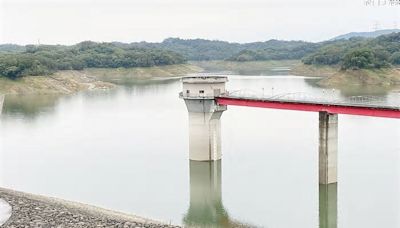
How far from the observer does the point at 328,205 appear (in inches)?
1145

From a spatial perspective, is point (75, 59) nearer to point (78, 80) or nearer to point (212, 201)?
point (78, 80)

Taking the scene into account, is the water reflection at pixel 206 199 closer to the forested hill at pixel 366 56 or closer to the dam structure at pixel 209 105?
the dam structure at pixel 209 105

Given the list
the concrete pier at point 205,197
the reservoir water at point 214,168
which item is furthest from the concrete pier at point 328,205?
the concrete pier at point 205,197

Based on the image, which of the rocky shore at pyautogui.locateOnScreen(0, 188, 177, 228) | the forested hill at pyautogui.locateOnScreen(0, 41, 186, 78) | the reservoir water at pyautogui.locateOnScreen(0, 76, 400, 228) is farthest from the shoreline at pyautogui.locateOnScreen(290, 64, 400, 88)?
the rocky shore at pyautogui.locateOnScreen(0, 188, 177, 228)

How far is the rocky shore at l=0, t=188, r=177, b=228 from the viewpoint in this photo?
22.9 m

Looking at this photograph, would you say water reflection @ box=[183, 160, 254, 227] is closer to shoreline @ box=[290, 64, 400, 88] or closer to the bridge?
the bridge

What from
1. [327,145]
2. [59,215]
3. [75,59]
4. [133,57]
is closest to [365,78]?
[327,145]

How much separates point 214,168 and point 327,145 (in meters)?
9.06

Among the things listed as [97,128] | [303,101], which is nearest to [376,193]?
[303,101]

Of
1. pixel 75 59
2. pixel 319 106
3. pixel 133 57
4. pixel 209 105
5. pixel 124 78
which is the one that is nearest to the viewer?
pixel 319 106

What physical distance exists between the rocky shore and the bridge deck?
11248 mm

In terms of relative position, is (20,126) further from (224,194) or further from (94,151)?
(224,194)

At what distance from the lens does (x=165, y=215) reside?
2800cm

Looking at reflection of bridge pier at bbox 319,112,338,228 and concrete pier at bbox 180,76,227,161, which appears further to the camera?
concrete pier at bbox 180,76,227,161
